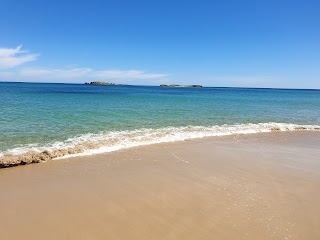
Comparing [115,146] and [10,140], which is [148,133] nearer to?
[115,146]

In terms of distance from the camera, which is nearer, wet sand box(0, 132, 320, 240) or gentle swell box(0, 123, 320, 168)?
wet sand box(0, 132, 320, 240)

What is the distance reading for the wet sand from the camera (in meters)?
4.70

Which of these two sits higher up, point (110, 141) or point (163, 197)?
point (110, 141)

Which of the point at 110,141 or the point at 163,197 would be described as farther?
the point at 110,141

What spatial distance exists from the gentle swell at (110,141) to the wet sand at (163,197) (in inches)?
23.8

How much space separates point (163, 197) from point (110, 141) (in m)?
6.10

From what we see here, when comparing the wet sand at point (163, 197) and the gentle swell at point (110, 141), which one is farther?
the gentle swell at point (110, 141)

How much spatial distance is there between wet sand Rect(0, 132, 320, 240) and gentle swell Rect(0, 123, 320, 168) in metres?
0.61

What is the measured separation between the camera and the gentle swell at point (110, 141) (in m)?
8.66

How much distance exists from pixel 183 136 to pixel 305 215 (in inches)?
330

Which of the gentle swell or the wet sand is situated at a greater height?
the gentle swell

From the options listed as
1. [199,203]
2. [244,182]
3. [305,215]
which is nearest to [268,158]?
[244,182]

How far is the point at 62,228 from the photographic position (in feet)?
15.3

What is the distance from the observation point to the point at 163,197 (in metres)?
6.06
